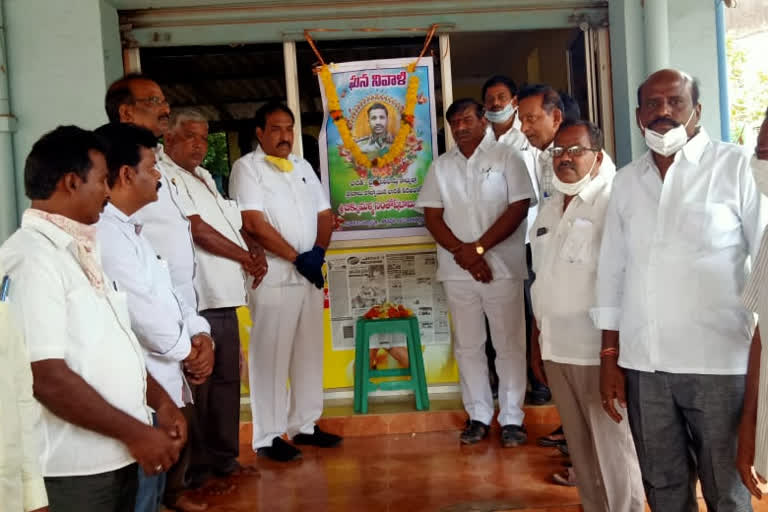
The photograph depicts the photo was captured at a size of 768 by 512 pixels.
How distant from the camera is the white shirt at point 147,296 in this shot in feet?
7.13

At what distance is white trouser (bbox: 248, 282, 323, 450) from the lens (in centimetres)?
419

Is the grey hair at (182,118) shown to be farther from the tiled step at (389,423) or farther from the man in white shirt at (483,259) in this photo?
the tiled step at (389,423)

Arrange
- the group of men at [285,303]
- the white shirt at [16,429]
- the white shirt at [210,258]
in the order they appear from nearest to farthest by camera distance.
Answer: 1. the white shirt at [16,429]
2. the group of men at [285,303]
3. the white shirt at [210,258]

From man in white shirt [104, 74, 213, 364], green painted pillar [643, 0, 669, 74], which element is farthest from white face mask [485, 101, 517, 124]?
man in white shirt [104, 74, 213, 364]

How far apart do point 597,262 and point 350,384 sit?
8.69 ft

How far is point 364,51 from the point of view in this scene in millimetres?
4922

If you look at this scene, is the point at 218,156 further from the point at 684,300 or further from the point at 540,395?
the point at 684,300

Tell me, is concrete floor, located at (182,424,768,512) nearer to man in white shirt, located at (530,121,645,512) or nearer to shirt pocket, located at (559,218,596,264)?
man in white shirt, located at (530,121,645,512)

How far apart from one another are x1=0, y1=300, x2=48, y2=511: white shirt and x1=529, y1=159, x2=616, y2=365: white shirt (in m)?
1.84

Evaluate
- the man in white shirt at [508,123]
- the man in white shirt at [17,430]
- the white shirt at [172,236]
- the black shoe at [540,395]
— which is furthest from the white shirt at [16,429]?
the black shoe at [540,395]

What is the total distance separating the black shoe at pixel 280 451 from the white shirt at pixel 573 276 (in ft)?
5.86

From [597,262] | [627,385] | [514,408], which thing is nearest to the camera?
[627,385]

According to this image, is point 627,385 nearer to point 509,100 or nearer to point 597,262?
point 597,262

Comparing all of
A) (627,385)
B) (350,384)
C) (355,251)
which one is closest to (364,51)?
(355,251)
